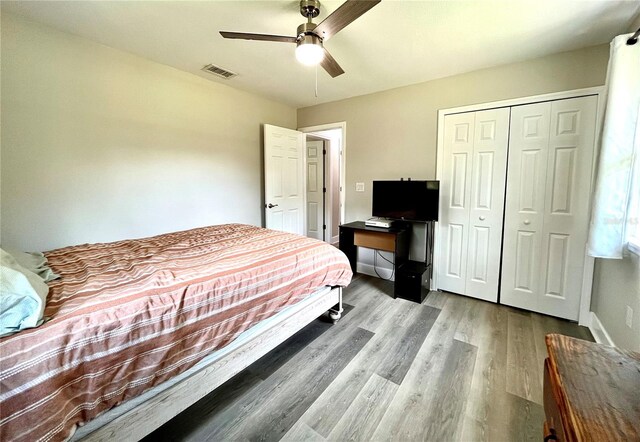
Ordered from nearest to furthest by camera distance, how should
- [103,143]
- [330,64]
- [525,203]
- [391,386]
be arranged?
1. [391,386]
2. [330,64]
3. [103,143]
4. [525,203]

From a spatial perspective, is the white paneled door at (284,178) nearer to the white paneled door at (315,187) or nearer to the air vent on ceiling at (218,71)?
the air vent on ceiling at (218,71)

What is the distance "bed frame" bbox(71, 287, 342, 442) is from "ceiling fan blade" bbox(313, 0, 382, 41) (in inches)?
72.6

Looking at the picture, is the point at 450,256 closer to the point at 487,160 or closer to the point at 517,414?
the point at 487,160

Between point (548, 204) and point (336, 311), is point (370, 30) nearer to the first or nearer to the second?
point (548, 204)

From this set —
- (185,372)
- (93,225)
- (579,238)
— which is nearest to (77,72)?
(93,225)

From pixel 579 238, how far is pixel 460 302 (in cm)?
118

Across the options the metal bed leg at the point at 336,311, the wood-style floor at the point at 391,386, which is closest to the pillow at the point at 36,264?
the wood-style floor at the point at 391,386

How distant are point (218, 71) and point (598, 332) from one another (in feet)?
13.9

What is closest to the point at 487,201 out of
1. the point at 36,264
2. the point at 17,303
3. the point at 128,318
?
the point at 128,318

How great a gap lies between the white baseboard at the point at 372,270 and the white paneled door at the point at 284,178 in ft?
3.59

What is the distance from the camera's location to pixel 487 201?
2.80 metres

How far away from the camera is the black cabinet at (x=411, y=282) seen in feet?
9.34

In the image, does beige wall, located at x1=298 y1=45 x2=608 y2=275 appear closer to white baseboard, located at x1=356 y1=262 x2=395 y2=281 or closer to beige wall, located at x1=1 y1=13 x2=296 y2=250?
white baseboard, located at x1=356 y1=262 x2=395 y2=281

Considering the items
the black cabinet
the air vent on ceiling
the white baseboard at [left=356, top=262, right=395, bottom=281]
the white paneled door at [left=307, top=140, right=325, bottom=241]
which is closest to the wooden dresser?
the black cabinet
